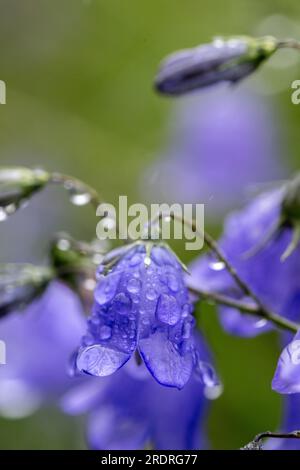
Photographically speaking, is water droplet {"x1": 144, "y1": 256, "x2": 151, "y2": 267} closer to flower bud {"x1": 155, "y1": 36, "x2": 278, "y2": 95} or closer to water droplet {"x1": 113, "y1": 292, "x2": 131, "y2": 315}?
water droplet {"x1": 113, "y1": 292, "x2": 131, "y2": 315}

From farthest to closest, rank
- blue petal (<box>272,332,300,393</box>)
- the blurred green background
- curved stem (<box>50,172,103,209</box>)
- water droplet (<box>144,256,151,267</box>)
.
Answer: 1. the blurred green background
2. curved stem (<box>50,172,103,209</box>)
3. water droplet (<box>144,256,151,267</box>)
4. blue petal (<box>272,332,300,393</box>)

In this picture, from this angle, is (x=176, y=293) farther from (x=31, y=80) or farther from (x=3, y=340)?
(x=31, y=80)

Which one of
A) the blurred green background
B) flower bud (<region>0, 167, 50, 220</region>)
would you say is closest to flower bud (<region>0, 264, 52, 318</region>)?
flower bud (<region>0, 167, 50, 220</region>)

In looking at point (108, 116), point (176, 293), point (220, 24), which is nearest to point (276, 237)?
point (176, 293)

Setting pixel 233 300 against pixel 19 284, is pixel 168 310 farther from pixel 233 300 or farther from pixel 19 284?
pixel 19 284

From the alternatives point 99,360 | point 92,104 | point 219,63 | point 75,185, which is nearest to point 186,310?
point 99,360

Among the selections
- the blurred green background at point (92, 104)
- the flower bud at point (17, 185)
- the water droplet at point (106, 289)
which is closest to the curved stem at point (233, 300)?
the water droplet at point (106, 289)
